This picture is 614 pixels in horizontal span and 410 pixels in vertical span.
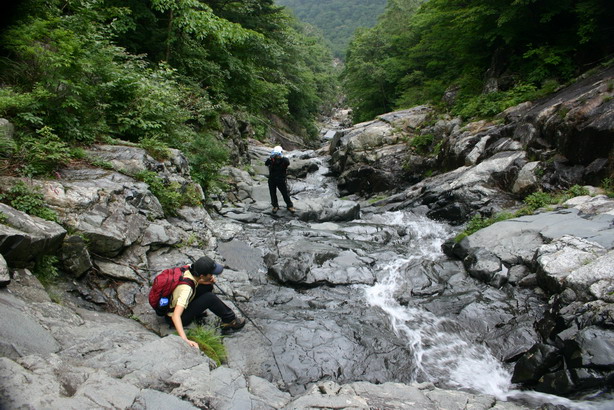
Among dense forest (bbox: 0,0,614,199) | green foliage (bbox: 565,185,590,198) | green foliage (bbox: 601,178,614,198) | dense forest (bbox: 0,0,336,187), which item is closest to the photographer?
dense forest (bbox: 0,0,336,187)

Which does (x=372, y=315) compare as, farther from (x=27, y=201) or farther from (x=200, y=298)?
(x=27, y=201)

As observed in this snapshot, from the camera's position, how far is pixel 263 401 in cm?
356

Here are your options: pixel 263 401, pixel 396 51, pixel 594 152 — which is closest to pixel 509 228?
pixel 594 152

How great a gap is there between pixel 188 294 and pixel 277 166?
7012 millimetres

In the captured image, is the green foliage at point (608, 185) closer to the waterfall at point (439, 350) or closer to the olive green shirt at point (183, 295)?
the waterfall at point (439, 350)

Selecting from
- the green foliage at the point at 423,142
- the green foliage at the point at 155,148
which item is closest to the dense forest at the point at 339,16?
the green foliage at the point at 423,142

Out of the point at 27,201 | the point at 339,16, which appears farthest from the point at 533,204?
the point at 339,16

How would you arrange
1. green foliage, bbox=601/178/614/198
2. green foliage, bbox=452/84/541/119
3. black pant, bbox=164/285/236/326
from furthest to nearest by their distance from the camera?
green foliage, bbox=452/84/541/119 < green foliage, bbox=601/178/614/198 < black pant, bbox=164/285/236/326

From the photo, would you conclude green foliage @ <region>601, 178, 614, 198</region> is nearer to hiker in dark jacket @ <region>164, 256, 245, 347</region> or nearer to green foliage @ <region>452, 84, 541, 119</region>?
green foliage @ <region>452, 84, 541, 119</region>

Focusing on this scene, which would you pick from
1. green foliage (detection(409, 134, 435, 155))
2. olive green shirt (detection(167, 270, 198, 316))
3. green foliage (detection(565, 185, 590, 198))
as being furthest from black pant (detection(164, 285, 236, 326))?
green foliage (detection(409, 134, 435, 155))

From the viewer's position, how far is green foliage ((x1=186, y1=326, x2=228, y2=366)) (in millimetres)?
4449

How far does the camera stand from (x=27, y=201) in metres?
5.05

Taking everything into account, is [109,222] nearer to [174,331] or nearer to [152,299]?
[152,299]

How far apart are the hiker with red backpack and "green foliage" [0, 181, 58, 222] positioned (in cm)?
197
